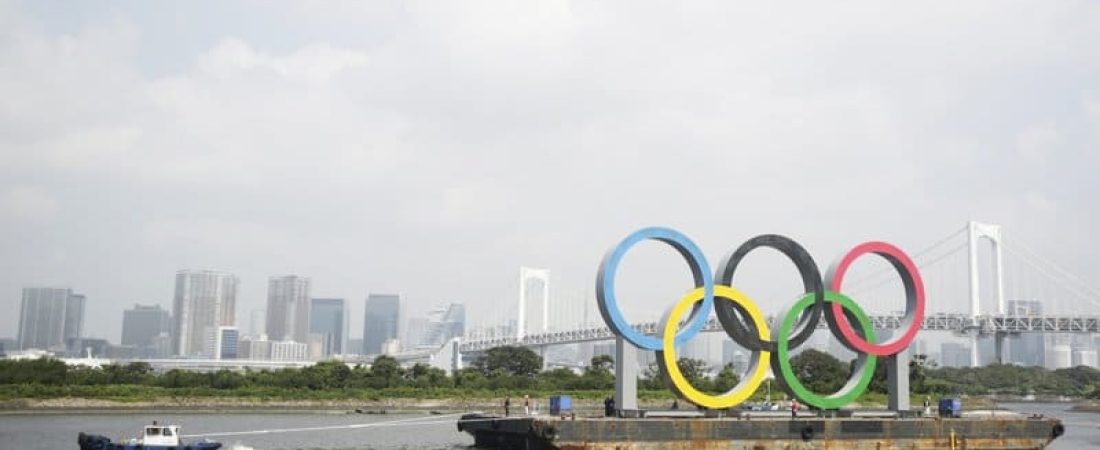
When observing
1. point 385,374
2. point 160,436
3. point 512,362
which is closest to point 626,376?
point 160,436

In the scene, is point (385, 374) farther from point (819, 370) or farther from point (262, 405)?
point (819, 370)

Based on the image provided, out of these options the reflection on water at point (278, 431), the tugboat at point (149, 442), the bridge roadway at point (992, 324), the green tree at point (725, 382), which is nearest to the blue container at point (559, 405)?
the reflection on water at point (278, 431)

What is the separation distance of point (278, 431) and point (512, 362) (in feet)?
232

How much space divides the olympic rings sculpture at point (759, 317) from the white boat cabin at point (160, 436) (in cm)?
1672

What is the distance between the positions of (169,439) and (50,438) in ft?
43.9

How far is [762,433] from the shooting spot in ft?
126

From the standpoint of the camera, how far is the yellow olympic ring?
38.0m

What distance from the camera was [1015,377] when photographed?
148 m

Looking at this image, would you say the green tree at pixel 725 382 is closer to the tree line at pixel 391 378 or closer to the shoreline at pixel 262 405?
the tree line at pixel 391 378

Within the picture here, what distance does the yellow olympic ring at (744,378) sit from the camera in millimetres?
37969

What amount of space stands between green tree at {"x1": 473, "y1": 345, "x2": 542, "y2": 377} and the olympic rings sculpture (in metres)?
78.6

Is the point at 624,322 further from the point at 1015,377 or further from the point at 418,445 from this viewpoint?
the point at 1015,377

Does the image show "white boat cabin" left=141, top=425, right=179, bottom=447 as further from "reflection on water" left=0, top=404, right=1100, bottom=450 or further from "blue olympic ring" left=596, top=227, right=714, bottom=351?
"blue olympic ring" left=596, top=227, right=714, bottom=351

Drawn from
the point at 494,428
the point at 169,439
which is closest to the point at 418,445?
the point at 494,428
